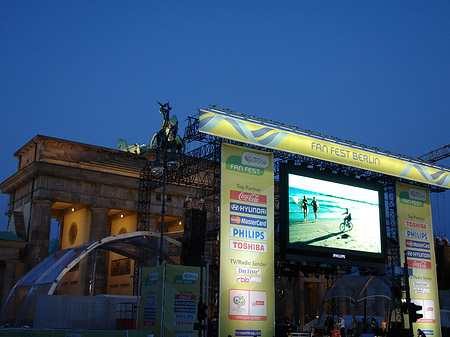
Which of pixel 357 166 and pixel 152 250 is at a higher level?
pixel 357 166

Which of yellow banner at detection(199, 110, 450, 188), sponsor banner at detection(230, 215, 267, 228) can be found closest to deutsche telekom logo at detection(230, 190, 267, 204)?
sponsor banner at detection(230, 215, 267, 228)

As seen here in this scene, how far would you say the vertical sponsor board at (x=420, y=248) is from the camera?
125 feet

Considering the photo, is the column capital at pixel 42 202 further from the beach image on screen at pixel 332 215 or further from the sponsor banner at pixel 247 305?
the sponsor banner at pixel 247 305

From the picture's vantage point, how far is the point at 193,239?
3030 centimetres

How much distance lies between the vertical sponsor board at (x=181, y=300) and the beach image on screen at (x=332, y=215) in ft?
31.9

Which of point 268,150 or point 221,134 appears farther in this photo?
point 268,150

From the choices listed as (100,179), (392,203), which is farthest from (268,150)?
(100,179)

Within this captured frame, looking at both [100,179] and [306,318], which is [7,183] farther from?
[306,318]

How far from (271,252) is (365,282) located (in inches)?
472

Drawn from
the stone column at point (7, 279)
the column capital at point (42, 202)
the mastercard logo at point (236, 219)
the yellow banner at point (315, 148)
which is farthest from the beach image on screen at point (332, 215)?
the stone column at point (7, 279)

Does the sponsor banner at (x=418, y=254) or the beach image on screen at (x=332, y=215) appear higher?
the beach image on screen at (x=332, y=215)

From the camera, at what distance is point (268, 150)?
3241 cm

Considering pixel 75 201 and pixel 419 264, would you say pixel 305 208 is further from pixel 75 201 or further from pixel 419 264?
pixel 75 201

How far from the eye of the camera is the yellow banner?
2989 centimetres
